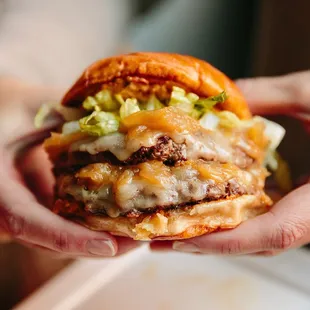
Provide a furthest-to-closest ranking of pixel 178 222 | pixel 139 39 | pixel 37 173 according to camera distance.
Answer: pixel 139 39 → pixel 37 173 → pixel 178 222

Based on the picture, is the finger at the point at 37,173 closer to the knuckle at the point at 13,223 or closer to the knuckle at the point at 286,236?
the knuckle at the point at 13,223

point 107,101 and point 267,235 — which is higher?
point 107,101

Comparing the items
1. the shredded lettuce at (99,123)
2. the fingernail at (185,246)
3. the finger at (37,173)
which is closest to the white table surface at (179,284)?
the finger at (37,173)

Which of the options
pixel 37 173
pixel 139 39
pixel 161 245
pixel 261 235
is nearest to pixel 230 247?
pixel 261 235

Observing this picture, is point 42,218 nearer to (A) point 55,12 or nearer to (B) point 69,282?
(B) point 69,282

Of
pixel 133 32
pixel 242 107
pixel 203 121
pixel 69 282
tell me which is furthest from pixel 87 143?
pixel 133 32

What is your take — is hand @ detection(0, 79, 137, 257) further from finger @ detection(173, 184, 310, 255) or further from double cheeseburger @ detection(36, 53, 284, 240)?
finger @ detection(173, 184, 310, 255)

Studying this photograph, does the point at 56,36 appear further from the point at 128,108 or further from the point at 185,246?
the point at 185,246
